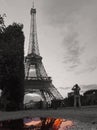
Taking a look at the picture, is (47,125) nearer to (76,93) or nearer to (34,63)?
(76,93)

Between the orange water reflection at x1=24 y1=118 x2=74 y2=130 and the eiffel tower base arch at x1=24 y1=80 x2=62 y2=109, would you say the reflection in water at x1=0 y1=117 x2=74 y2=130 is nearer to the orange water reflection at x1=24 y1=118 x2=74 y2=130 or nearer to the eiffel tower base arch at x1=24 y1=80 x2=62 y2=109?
the orange water reflection at x1=24 y1=118 x2=74 y2=130

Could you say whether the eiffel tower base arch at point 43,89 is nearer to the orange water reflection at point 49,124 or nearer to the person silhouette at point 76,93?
the person silhouette at point 76,93

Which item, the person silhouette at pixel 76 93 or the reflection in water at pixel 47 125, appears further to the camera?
the person silhouette at pixel 76 93

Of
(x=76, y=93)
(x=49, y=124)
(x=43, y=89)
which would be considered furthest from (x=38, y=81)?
(x=49, y=124)

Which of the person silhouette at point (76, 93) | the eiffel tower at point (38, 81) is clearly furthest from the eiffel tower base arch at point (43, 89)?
the person silhouette at point (76, 93)

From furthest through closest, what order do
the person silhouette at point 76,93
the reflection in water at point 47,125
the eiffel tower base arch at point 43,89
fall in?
the eiffel tower base arch at point 43,89, the person silhouette at point 76,93, the reflection in water at point 47,125

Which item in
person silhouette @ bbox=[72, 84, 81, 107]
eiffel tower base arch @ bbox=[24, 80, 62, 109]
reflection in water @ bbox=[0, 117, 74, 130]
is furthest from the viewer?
eiffel tower base arch @ bbox=[24, 80, 62, 109]

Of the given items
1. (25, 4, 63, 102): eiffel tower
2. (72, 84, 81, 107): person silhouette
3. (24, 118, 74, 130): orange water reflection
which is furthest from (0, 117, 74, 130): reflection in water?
(25, 4, 63, 102): eiffel tower

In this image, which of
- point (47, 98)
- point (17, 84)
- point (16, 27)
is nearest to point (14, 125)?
point (16, 27)

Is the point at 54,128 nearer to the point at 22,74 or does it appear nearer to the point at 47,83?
the point at 22,74

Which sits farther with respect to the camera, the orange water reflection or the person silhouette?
the person silhouette

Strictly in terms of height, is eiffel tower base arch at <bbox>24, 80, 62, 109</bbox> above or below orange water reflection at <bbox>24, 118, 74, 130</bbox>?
above

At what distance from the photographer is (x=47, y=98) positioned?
62375 millimetres

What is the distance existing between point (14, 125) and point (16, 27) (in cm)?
3406
